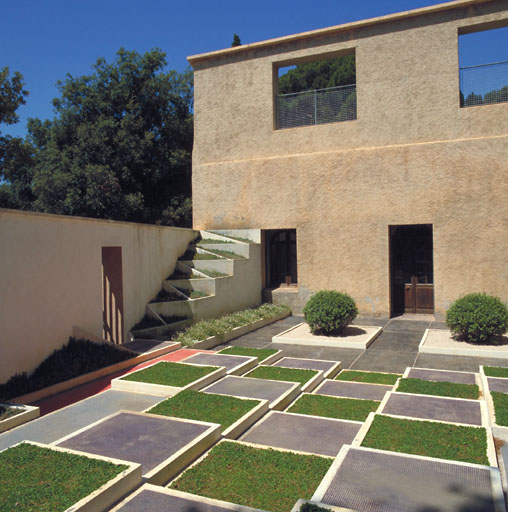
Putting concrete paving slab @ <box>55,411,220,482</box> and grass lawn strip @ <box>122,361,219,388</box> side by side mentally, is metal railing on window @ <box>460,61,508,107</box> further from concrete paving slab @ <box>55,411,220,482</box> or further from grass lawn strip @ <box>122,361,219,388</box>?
concrete paving slab @ <box>55,411,220,482</box>

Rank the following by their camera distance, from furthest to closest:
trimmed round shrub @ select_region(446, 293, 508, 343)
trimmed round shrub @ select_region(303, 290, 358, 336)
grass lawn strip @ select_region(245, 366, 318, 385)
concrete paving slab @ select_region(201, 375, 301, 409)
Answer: trimmed round shrub @ select_region(303, 290, 358, 336), trimmed round shrub @ select_region(446, 293, 508, 343), grass lawn strip @ select_region(245, 366, 318, 385), concrete paving slab @ select_region(201, 375, 301, 409)

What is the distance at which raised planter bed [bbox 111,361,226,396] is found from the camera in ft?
23.8

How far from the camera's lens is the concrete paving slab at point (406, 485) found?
372 cm

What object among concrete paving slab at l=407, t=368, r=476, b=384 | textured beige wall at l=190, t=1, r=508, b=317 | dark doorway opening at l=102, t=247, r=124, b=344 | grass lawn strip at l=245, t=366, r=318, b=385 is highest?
textured beige wall at l=190, t=1, r=508, b=317

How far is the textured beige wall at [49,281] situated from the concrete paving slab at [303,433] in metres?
4.49

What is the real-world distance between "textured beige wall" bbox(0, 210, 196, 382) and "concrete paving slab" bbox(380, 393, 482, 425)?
592cm

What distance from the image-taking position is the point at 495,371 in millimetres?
8078

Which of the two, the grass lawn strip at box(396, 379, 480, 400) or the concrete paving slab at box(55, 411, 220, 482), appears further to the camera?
the grass lawn strip at box(396, 379, 480, 400)

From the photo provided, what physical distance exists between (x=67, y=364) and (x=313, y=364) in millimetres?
4574

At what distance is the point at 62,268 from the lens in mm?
8844

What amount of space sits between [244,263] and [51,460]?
10.6 meters

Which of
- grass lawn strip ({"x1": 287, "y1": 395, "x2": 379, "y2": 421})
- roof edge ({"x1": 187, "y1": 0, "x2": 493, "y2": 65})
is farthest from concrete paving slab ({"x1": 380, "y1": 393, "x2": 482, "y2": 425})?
roof edge ({"x1": 187, "y1": 0, "x2": 493, "y2": 65})

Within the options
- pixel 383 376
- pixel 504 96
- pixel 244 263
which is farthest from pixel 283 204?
pixel 383 376

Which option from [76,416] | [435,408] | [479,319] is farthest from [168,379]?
[479,319]
